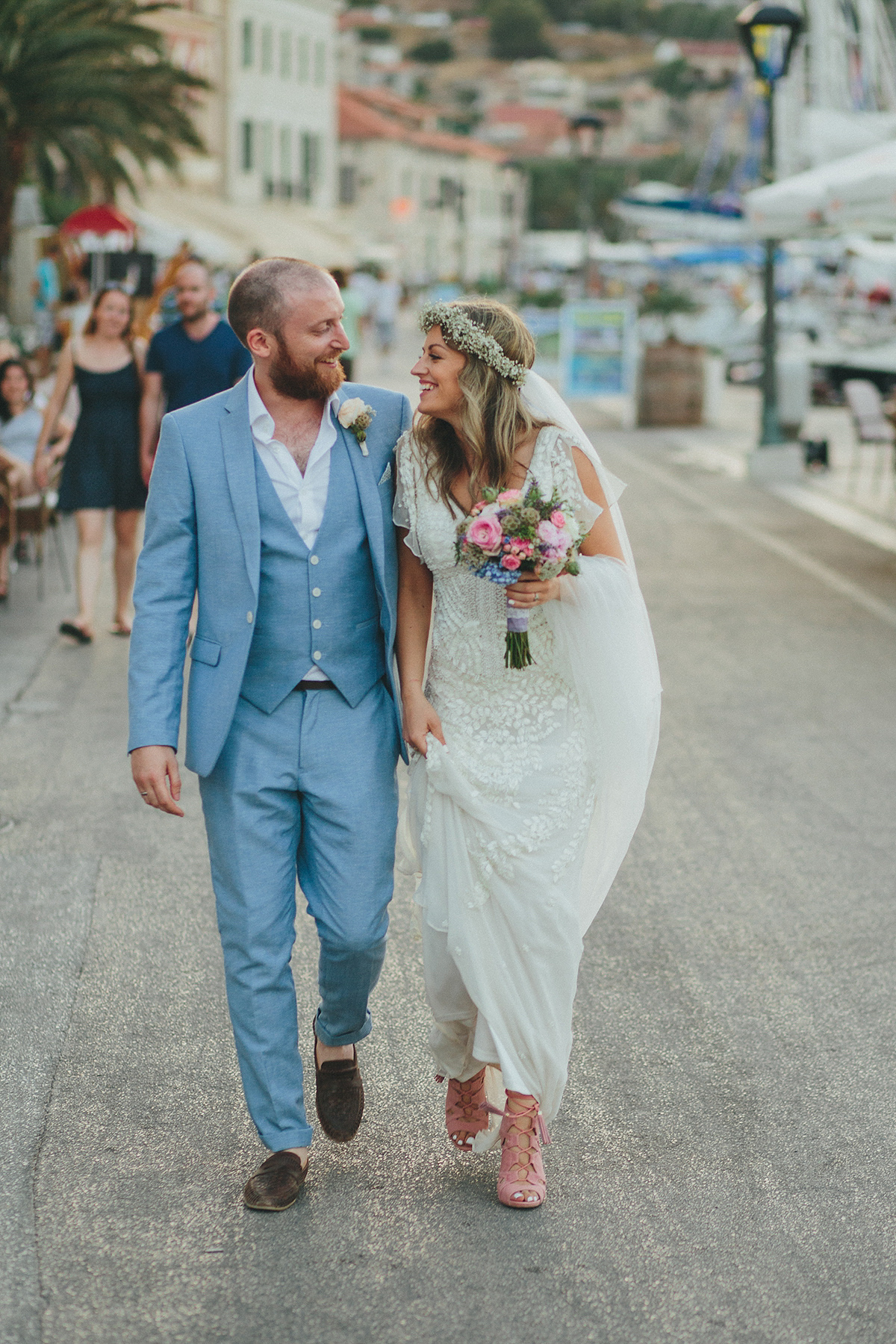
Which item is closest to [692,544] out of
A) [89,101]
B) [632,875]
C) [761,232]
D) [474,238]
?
[761,232]

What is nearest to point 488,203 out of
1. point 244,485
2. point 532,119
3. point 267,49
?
point 267,49

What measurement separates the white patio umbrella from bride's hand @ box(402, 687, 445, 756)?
8294 millimetres

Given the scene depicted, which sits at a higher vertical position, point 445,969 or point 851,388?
point 851,388

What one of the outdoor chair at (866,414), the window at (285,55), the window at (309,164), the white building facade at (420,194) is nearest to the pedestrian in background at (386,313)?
the outdoor chair at (866,414)

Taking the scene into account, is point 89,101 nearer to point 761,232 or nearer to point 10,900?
point 761,232

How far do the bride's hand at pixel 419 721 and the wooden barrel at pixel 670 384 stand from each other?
19.0 metres

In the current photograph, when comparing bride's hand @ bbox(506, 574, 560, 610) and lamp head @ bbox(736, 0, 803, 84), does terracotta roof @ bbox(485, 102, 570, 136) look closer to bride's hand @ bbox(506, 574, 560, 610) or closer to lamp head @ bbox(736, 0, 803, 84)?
lamp head @ bbox(736, 0, 803, 84)

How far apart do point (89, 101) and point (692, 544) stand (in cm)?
1126

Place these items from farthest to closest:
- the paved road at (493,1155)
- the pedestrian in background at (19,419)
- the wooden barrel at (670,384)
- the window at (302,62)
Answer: the window at (302,62) → the wooden barrel at (670,384) → the pedestrian in background at (19,419) → the paved road at (493,1155)

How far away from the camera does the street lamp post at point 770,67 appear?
1675cm

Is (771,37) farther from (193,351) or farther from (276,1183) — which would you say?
(276,1183)

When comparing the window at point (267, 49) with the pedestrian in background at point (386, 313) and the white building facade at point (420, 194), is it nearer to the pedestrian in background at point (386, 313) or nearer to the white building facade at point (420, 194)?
the white building facade at point (420, 194)

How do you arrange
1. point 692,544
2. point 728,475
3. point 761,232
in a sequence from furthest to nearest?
point 728,475 → point 761,232 → point 692,544

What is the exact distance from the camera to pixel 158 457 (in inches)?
132
